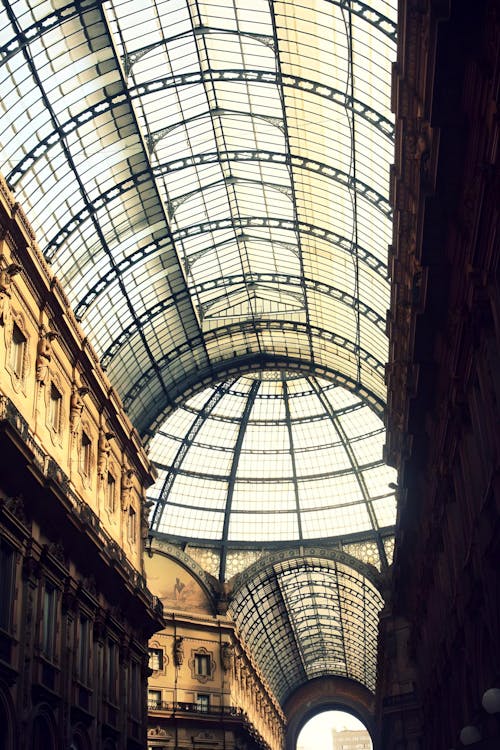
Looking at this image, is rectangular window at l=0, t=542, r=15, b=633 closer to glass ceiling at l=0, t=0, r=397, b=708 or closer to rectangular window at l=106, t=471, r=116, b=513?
→ rectangular window at l=106, t=471, r=116, b=513

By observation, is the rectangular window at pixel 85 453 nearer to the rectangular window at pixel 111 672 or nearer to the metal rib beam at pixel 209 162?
the rectangular window at pixel 111 672

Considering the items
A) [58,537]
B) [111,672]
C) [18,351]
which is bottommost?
[111,672]

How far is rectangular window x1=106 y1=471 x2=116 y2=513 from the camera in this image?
42.3 meters

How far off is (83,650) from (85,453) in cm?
835

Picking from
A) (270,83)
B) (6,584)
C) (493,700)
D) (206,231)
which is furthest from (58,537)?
(206,231)

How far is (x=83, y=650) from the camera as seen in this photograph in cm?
3512

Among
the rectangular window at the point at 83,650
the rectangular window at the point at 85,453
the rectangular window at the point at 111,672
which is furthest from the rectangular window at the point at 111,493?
the rectangular window at the point at 83,650

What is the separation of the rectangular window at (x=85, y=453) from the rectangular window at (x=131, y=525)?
7495mm

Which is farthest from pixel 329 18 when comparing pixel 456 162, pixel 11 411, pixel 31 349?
pixel 11 411

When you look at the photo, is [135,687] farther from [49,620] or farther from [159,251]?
[159,251]

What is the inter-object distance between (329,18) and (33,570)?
872 inches

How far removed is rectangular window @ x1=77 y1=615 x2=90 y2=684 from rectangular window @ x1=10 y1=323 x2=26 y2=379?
10498mm

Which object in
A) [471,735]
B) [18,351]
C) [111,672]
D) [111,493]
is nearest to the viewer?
[471,735]

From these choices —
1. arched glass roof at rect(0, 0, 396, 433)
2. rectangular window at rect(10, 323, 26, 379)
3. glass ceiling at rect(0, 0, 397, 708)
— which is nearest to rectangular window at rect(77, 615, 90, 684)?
rectangular window at rect(10, 323, 26, 379)
